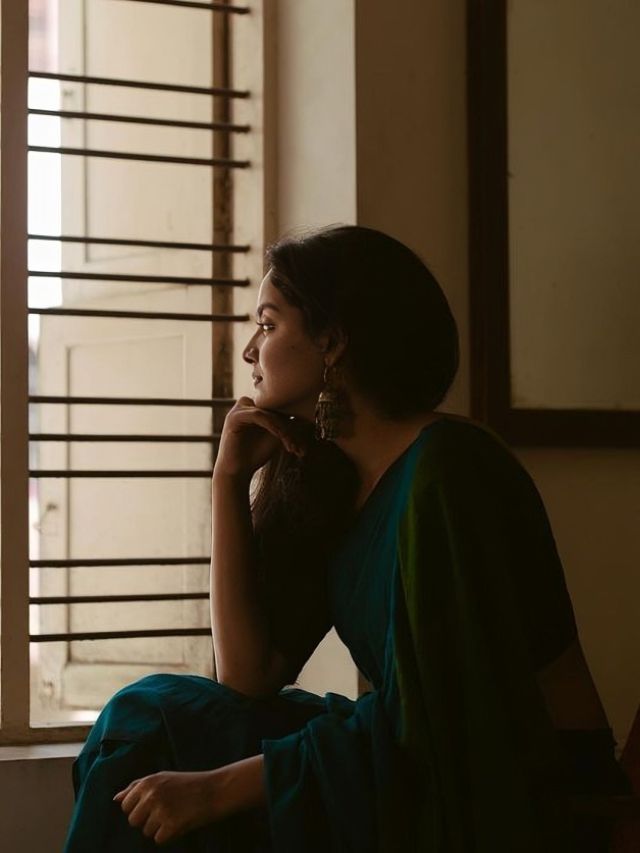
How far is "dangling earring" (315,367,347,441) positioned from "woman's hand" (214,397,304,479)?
0.30 ft

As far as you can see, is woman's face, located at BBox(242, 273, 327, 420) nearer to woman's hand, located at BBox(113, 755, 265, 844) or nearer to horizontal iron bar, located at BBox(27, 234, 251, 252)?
woman's hand, located at BBox(113, 755, 265, 844)

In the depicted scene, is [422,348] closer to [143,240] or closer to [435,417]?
[435,417]

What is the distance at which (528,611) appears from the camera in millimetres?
1631

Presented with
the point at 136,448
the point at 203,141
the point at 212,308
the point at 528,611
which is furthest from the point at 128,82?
the point at 528,611

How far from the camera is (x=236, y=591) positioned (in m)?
1.90

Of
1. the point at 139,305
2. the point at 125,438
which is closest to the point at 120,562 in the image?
the point at 125,438

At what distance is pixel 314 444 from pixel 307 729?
1.42 ft

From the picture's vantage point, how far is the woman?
1520 millimetres

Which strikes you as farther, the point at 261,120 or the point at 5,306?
the point at 261,120

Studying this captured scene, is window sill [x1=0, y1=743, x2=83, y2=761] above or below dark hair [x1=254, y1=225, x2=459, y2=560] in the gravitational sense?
below

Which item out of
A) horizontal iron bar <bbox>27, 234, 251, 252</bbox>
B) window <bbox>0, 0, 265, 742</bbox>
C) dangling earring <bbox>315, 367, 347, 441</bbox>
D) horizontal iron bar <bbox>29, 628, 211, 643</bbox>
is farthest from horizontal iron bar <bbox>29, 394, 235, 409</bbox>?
dangling earring <bbox>315, 367, 347, 441</bbox>

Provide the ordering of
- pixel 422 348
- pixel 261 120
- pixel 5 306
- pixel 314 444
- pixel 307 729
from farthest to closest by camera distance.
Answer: pixel 261 120 → pixel 5 306 → pixel 314 444 → pixel 422 348 → pixel 307 729

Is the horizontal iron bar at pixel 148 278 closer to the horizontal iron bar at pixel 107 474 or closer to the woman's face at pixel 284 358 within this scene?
the horizontal iron bar at pixel 107 474

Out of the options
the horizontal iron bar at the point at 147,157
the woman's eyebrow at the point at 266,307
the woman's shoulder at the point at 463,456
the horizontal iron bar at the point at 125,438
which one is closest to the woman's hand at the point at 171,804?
the woman's shoulder at the point at 463,456
